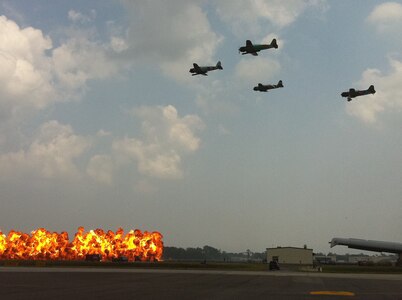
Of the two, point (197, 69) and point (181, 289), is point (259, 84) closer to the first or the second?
point (197, 69)

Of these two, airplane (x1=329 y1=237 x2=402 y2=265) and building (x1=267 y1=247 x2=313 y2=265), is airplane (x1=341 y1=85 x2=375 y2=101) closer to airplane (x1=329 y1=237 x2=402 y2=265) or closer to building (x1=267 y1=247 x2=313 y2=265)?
airplane (x1=329 y1=237 x2=402 y2=265)

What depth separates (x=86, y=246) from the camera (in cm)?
11906

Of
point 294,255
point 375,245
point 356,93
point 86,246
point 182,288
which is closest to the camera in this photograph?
point 182,288

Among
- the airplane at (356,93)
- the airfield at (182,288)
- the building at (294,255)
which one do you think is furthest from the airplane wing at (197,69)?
the building at (294,255)

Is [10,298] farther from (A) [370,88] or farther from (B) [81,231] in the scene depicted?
(B) [81,231]

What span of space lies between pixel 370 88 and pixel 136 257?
6973 centimetres

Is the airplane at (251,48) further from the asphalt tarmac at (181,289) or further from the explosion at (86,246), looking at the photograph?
the explosion at (86,246)

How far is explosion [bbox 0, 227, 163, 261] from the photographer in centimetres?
11650

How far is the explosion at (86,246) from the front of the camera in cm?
11650

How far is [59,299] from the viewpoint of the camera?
1883 cm

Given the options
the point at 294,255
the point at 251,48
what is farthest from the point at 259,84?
the point at 294,255

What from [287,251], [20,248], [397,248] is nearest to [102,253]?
[20,248]

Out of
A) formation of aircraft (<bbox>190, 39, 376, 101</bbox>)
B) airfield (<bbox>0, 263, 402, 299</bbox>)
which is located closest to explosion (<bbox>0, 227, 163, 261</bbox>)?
formation of aircraft (<bbox>190, 39, 376, 101</bbox>)

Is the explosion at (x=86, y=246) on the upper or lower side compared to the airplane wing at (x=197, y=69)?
lower
